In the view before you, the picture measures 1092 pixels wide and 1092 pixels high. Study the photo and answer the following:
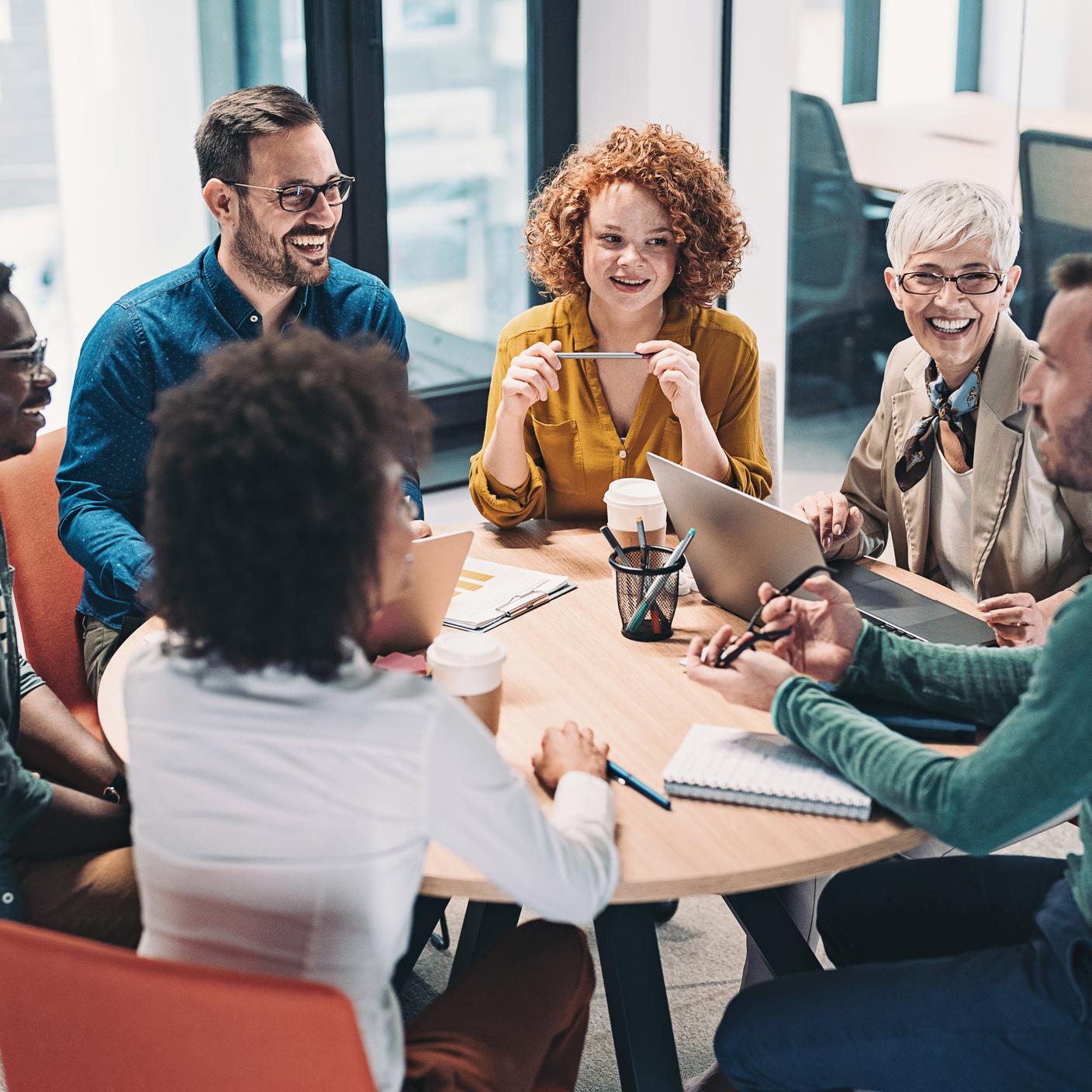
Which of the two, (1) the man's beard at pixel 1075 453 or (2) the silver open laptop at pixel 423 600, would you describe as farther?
(2) the silver open laptop at pixel 423 600

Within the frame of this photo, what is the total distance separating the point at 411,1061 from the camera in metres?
1.28

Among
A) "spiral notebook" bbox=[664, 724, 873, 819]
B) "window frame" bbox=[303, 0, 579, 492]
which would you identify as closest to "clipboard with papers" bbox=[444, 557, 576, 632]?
"spiral notebook" bbox=[664, 724, 873, 819]

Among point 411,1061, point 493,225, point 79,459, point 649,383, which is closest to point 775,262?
point 493,225

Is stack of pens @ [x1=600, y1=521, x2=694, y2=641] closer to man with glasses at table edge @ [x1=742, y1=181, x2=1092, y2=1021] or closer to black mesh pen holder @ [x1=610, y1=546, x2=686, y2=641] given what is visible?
black mesh pen holder @ [x1=610, y1=546, x2=686, y2=641]

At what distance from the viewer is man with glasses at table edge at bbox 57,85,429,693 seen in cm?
224

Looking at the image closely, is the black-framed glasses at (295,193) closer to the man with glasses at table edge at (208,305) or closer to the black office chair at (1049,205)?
the man with glasses at table edge at (208,305)

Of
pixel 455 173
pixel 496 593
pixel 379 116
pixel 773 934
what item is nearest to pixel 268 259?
pixel 496 593

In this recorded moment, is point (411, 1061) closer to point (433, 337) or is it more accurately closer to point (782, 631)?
point (782, 631)

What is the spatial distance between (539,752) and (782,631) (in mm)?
332

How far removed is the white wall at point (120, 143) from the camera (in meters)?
3.31

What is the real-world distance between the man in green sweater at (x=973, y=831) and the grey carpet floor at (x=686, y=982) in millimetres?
645

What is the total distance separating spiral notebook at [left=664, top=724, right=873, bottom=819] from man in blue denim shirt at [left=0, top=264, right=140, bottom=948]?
720 mm

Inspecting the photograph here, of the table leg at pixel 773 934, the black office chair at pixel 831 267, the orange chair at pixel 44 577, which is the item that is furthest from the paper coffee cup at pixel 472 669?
the black office chair at pixel 831 267

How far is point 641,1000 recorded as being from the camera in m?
1.54
